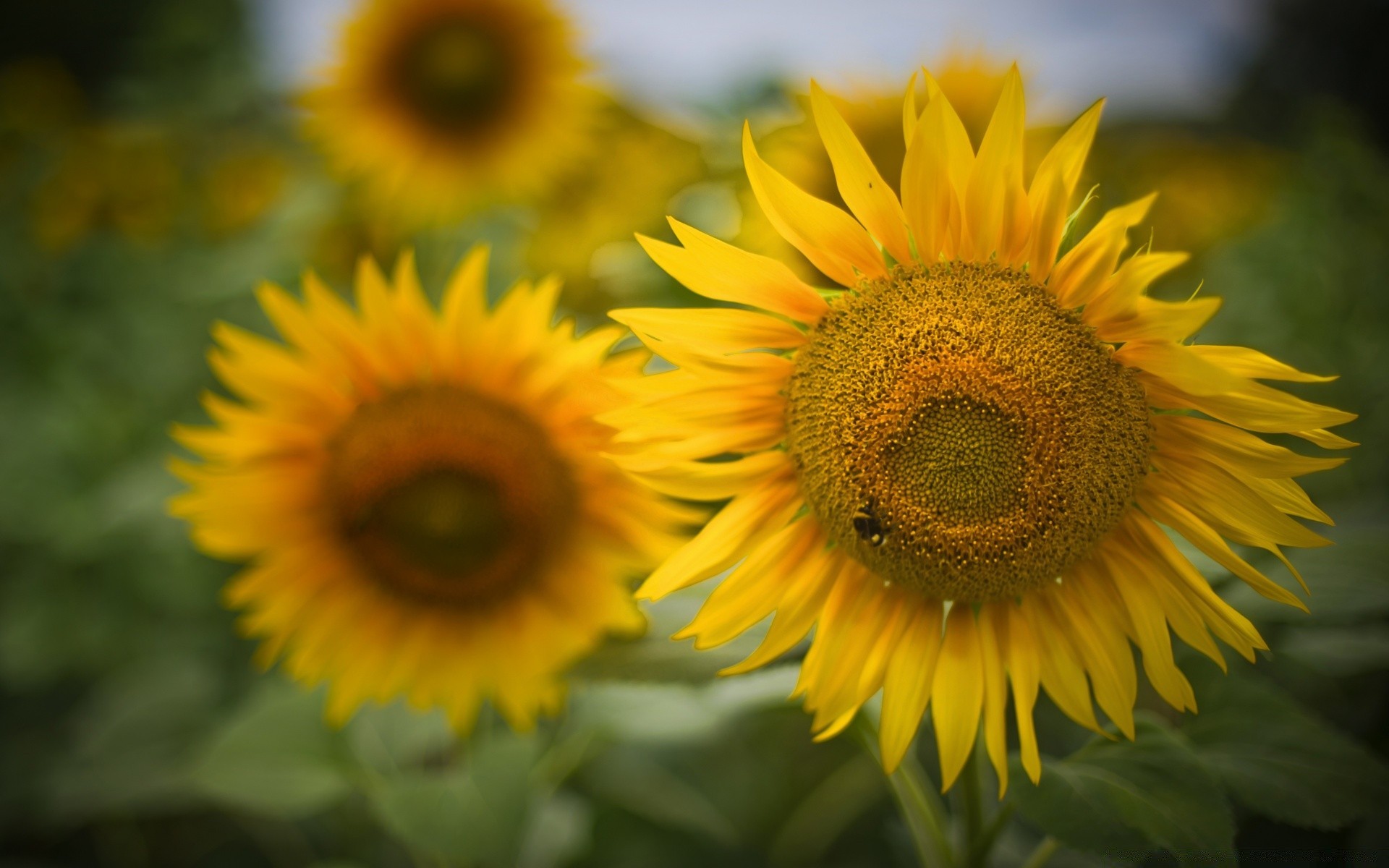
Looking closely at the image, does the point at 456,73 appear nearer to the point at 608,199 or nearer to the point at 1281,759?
the point at 608,199

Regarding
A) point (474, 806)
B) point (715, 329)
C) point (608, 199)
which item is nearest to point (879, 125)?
point (608, 199)

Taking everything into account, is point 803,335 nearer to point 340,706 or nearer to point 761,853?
point 340,706

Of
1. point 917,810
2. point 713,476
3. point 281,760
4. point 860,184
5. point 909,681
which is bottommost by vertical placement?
point 281,760

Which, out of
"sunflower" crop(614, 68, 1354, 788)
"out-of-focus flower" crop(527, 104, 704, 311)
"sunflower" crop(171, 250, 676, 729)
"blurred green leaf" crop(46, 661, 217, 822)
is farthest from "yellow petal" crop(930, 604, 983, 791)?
"blurred green leaf" crop(46, 661, 217, 822)

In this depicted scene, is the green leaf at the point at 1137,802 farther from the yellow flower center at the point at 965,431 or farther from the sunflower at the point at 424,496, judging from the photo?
the sunflower at the point at 424,496

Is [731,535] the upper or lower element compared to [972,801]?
upper

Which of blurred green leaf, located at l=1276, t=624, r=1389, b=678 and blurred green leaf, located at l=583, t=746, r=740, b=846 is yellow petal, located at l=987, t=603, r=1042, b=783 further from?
blurred green leaf, located at l=583, t=746, r=740, b=846
